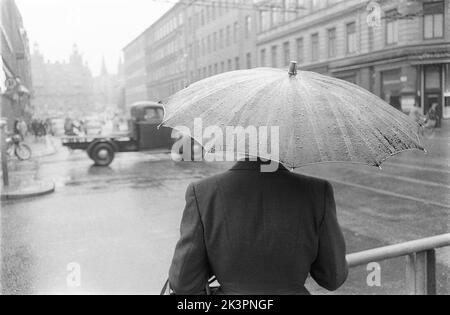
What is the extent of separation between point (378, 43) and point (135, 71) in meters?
69.6

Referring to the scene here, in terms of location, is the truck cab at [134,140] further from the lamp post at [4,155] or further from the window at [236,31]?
the window at [236,31]

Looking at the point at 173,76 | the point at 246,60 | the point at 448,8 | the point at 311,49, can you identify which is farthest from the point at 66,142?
the point at 173,76

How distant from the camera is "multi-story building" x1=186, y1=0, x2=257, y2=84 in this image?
4291cm

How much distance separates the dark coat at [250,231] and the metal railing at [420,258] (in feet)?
3.24

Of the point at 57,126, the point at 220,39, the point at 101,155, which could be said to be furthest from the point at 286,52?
the point at 101,155

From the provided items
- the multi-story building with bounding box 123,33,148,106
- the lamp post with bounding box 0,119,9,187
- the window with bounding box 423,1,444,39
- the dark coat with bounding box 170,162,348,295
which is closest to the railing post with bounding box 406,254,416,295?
the dark coat with bounding box 170,162,348,295

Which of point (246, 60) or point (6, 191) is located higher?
point (246, 60)

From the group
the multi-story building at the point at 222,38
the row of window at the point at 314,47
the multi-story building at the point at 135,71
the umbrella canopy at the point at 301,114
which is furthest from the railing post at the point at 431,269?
the multi-story building at the point at 135,71

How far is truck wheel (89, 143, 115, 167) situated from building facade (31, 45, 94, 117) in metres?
7.51

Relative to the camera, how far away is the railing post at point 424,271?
9.30ft

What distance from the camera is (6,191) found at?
1090 centimetres
